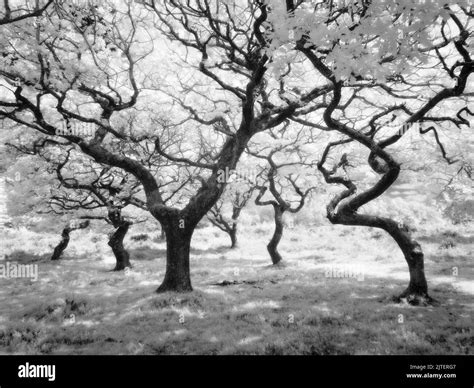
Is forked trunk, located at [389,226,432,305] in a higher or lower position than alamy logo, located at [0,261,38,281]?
higher

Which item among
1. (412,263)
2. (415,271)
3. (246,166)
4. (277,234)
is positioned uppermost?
(246,166)

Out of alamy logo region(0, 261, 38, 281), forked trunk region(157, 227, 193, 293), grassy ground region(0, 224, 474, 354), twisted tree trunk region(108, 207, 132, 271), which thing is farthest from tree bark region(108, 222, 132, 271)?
forked trunk region(157, 227, 193, 293)

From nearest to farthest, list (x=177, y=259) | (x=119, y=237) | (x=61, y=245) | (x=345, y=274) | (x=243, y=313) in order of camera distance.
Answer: (x=243, y=313) < (x=177, y=259) < (x=345, y=274) < (x=119, y=237) < (x=61, y=245)

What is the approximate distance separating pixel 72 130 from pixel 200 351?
8.59 meters

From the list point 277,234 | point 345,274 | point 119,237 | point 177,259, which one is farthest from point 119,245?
point 345,274

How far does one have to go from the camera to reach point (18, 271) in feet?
61.2

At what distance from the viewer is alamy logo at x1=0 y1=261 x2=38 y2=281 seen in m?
16.9

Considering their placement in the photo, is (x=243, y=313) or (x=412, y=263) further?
(x=412, y=263)

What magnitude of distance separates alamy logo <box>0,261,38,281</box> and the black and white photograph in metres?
0.24

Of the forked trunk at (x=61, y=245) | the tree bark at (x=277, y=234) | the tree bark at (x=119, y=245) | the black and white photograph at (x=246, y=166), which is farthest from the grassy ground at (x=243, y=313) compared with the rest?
the forked trunk at (x=61, y=245)

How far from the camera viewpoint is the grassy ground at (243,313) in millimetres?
6230

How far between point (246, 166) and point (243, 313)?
540 inches
